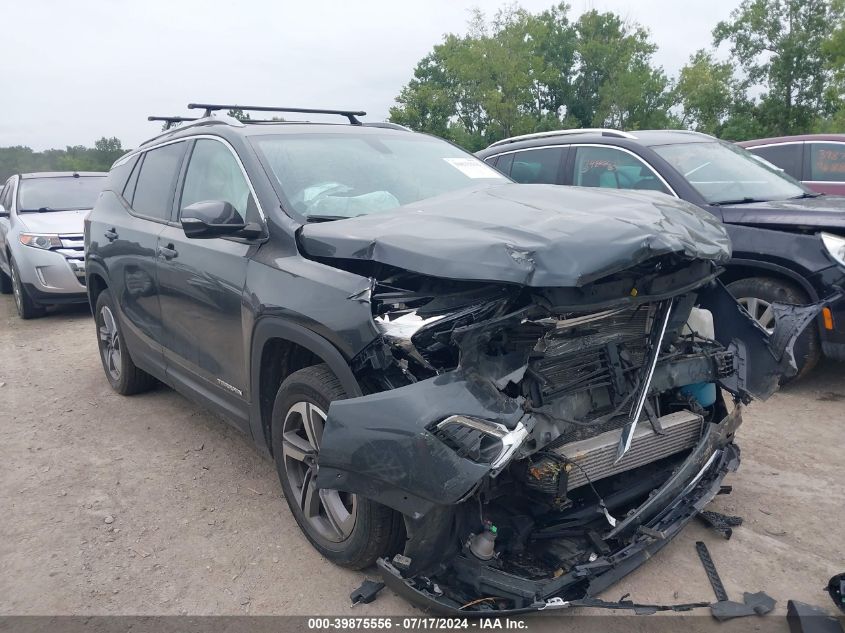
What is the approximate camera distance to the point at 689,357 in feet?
10.3

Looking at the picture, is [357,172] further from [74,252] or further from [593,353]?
[74,252]

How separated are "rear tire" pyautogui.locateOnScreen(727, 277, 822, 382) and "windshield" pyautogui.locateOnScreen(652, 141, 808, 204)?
0.74m

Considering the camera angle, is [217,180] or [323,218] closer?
[323,218]

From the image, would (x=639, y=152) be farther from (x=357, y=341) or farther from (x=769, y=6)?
(x=769, y=6)

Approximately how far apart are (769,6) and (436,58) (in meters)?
23.1

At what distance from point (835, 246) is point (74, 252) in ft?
27.6

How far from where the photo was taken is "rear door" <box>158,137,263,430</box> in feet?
11.3

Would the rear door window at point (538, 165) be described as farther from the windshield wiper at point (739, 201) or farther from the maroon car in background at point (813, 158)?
the maroon car in background at point (813, 158)

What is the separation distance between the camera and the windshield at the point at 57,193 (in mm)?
9656

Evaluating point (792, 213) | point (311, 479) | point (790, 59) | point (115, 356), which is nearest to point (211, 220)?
point (311, 479)

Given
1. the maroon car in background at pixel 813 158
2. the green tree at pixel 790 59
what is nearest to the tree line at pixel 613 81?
the green tree at pixel 790 59

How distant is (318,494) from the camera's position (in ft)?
10.1

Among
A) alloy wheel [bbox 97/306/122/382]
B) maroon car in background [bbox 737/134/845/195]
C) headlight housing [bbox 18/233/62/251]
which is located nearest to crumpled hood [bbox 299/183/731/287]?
alloy wheel [bbox 97/306/122/382]

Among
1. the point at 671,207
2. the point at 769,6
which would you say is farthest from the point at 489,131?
the point at 671,207
